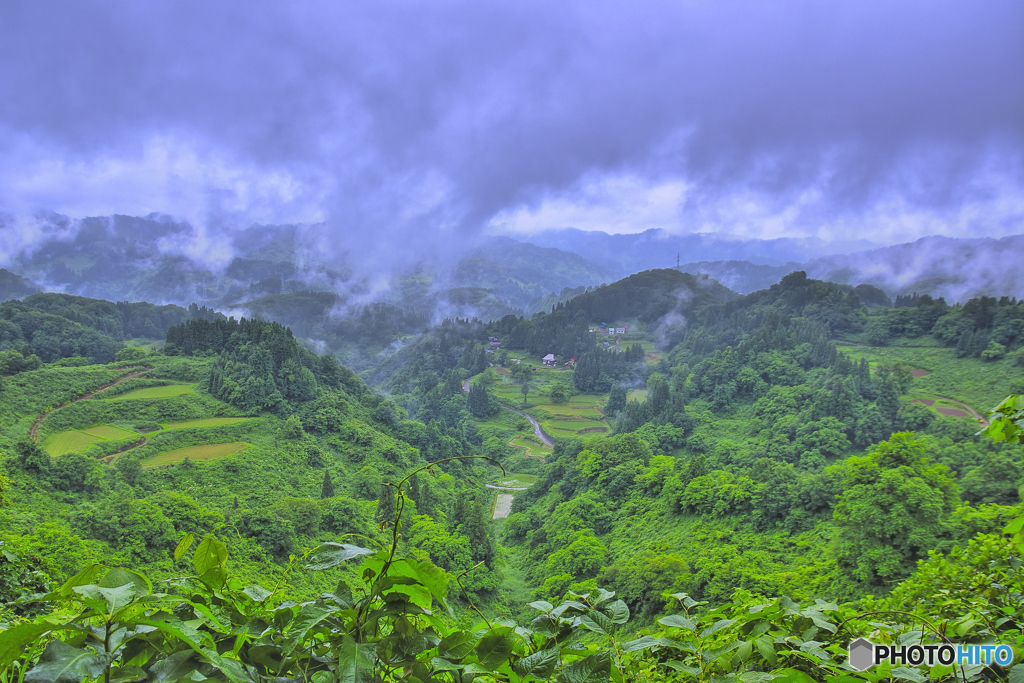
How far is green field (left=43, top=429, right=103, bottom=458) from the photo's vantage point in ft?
62.5

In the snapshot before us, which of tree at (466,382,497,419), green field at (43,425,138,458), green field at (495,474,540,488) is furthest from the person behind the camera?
tree at (466,382,497,419)

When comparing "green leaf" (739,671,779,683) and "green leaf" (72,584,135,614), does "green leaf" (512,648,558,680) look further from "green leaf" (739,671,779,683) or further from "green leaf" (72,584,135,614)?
"green leaf" (72,584,135,614)

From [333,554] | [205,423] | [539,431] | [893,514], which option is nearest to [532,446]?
[539,431]

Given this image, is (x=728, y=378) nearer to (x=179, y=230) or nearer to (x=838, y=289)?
(x=838, y=289)

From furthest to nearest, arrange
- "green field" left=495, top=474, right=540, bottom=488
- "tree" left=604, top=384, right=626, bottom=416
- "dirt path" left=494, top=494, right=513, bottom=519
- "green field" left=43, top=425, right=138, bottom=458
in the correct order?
"tree" left=604, top=384, right=626, bottom=416, "green field" left=495, top=474, right=540, bottom=488, "dirt path" left=494, top=494, right=513, bottom=519, "green field" left=43, top=425, right=138, bottom=458

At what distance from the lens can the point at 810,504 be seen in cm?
1575

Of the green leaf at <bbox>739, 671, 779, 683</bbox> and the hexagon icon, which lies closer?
the green leaf at <bbox>739, 671, 779, 683</bbox>

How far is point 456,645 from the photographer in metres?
0.88

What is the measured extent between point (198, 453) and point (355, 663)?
81.7ft

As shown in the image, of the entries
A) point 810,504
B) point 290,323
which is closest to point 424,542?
point 810,504

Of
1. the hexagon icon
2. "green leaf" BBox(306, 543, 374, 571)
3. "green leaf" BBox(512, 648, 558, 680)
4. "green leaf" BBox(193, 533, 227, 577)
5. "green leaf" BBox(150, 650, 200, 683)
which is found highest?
"green leaf" BBox(306, 543, 374, 571)

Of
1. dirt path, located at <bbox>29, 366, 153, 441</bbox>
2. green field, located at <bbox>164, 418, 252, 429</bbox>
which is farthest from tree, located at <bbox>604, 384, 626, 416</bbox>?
dirt path, located at <bbox>29, 366, 153, 441</bbox>

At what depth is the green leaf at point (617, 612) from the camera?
1094 mm

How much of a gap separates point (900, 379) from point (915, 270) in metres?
47.6
